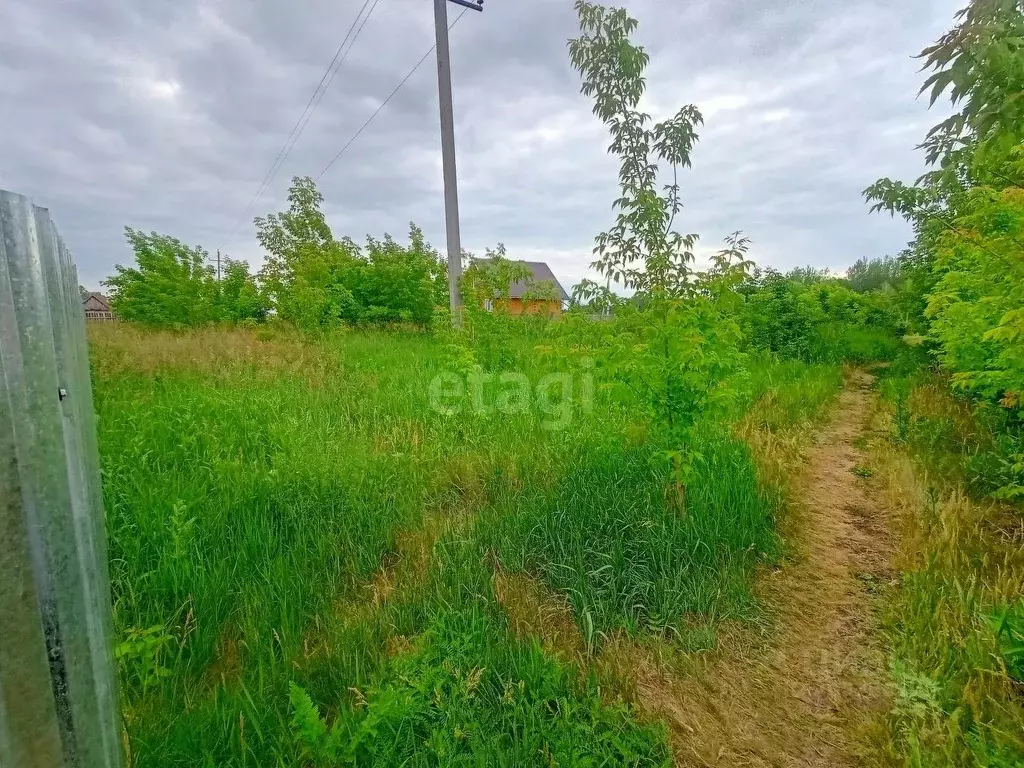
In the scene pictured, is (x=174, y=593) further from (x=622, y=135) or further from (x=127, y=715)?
(x=622, y=135)

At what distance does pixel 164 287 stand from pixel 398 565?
1403 cm

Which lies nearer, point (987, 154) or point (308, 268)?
point (987, 154)

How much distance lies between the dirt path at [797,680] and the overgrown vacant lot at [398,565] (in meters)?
0.16

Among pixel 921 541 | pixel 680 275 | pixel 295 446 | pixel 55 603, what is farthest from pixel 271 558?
pixel 921 541

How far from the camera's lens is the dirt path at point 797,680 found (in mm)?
1989

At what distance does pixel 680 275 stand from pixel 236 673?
328cm

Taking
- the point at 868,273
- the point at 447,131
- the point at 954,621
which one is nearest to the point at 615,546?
the point at 954,621

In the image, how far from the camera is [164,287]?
1304 centimetres

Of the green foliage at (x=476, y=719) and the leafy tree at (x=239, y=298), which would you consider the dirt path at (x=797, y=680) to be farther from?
the leafy tree at (x=239, y=298)

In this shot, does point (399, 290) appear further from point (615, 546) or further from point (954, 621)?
point (954, 621)

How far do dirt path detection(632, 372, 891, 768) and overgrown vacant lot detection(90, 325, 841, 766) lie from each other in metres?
0.16

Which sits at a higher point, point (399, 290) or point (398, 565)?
point (399, 290)

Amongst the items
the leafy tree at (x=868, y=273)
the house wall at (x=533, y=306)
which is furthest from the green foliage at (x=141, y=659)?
the leafy tree at (x=868, y=273)

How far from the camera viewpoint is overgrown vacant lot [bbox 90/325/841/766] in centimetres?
191
